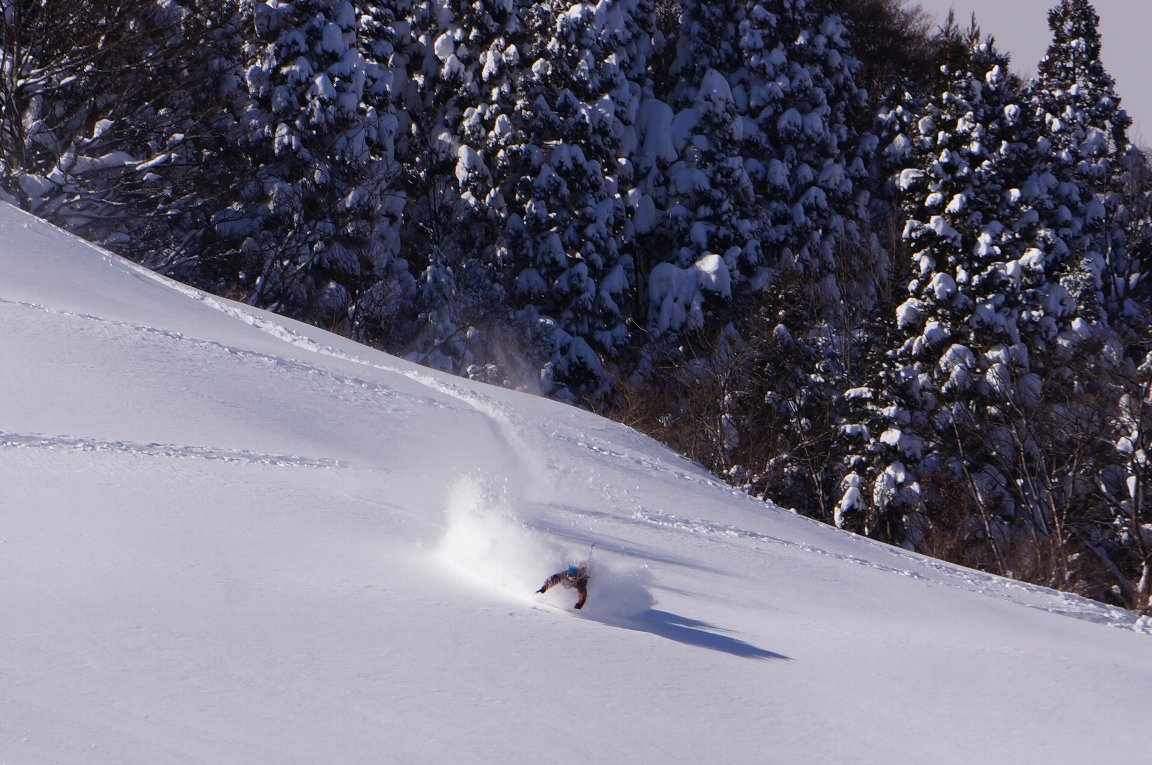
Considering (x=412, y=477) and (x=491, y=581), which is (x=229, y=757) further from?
(x=412, y=477)

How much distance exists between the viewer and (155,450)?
27.1ft

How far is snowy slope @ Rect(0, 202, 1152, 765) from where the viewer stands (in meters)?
4.34

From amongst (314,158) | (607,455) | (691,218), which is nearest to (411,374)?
(607,455)

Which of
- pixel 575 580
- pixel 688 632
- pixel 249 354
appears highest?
pixel 249 354

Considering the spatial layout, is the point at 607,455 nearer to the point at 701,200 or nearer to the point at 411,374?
the point at 411,374

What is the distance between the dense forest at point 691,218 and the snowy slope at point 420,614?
1174 centimetres

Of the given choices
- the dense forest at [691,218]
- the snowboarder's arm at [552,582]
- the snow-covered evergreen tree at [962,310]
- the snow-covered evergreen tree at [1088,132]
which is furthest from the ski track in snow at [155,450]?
the snow-covered evergreen tree at [1088,132]

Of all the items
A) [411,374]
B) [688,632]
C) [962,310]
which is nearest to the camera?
[688,632]

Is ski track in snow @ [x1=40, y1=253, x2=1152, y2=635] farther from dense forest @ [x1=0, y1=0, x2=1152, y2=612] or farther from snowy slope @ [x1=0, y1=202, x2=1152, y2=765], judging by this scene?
dense forest @ [x1=0, y1=0, x2=1152, y2=612]

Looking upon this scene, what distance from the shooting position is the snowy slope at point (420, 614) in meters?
4.34

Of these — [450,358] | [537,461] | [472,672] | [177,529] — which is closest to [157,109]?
[450,358]

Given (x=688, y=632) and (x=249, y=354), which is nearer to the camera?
(x=688, y=632)

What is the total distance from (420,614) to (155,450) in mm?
3543

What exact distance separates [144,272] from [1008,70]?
20.8m
